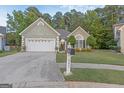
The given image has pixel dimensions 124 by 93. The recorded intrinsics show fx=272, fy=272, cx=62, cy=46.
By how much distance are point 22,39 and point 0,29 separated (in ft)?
17.0

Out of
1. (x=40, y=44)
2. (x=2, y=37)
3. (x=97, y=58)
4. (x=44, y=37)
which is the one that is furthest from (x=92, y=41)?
(x=2, y=37)

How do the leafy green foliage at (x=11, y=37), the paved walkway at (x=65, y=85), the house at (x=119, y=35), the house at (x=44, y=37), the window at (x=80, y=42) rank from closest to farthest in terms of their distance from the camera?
Answer: the paved walkway at (x=65, y=85) < the window at (x=80, y=42) < the leafy green foliage at (x=11, y=37) < the house at (x=44, y=37) < the house at (x=119, y=35)

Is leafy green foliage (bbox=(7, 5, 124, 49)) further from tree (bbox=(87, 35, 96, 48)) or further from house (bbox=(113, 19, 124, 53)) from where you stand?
house (bbox=(113, 19, 124, 53))

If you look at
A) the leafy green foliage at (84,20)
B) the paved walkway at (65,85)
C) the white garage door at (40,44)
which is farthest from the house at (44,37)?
the paved walkway at (65,85)

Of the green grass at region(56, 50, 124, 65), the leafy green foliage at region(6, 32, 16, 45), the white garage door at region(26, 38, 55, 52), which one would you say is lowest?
the green grass at region(56, 50, 124, 65)

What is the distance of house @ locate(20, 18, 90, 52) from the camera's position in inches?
1248

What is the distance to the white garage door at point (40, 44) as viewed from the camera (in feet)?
103

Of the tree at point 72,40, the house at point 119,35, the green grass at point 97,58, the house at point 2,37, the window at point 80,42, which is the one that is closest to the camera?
the green grass at point 97,58

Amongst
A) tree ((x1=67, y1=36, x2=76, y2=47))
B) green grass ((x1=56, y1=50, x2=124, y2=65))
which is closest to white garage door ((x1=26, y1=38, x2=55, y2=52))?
tree ((x1=67, y1=36, x2=76, y2=47))

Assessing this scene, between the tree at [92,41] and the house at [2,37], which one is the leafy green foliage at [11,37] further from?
the tree at [92,41]

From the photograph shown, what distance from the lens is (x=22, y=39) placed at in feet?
108

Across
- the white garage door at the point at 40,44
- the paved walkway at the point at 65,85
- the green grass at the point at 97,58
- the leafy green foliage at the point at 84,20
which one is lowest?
the paved walkway at the point at 65,85
